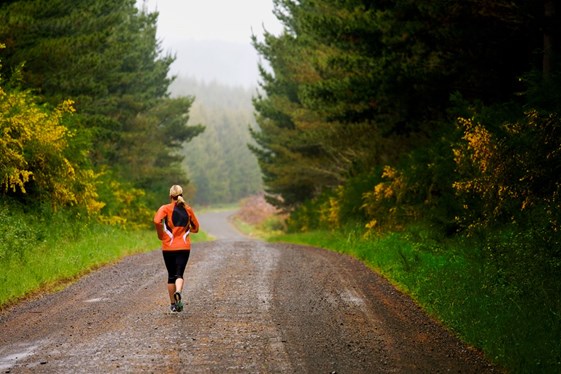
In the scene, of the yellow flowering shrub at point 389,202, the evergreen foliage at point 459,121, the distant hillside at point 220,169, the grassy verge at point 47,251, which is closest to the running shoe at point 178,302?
the grassy verge at point 47,251

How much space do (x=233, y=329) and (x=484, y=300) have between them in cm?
343

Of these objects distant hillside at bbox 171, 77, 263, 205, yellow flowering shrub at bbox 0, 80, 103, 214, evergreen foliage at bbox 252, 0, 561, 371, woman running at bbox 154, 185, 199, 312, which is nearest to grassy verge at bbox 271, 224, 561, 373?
evergreen foliage at bbox 252, 0, 561, 371

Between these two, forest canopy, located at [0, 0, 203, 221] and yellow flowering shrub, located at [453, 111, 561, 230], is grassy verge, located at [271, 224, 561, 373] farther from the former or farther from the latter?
forest canopy, located at [0, 0, 203, 221]

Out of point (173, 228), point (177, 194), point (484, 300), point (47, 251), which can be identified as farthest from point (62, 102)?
point (484, 300)

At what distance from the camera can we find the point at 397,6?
1892 centimetres

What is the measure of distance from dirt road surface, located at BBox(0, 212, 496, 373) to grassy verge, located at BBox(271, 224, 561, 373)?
0.91 ft

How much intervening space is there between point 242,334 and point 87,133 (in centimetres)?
1455

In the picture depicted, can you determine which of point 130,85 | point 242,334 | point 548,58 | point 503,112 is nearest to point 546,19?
point 548,58

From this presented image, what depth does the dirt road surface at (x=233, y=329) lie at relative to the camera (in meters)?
7.92

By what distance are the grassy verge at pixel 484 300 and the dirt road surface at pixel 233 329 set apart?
0.28 metres

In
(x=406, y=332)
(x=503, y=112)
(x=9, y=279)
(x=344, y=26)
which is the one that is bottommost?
(x=406, y=332)

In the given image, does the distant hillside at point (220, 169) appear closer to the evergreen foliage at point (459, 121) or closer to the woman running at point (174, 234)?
the evergreen foliage at point (459, 121)

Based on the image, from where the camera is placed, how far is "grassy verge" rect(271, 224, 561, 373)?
25.9 ft

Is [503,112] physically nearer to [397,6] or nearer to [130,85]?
[397,6]
